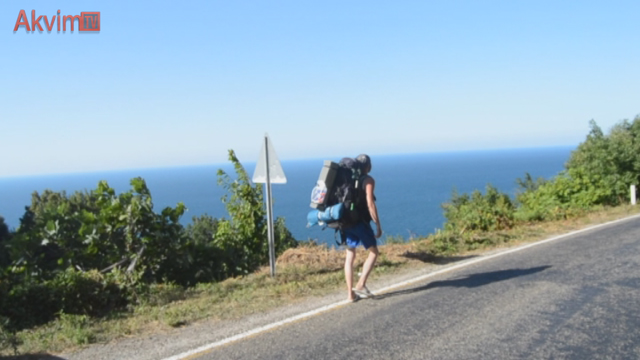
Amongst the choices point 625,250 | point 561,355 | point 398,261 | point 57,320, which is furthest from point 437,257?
point 57,320

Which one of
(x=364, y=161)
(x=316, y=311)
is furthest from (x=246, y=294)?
(x=364, y=161)

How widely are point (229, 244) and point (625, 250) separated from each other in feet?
22.6

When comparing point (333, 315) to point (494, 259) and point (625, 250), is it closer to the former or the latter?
point (494, 259)

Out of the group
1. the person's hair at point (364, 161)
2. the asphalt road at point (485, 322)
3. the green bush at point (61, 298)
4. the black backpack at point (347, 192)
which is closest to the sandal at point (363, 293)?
the asphalt road at point (485, 322)

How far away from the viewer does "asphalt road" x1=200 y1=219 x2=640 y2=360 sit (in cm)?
516

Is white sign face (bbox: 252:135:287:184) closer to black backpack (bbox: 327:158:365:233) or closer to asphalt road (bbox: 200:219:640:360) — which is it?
black backpack (bbox: 327:158:365:233)

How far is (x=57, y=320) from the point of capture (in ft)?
23.3

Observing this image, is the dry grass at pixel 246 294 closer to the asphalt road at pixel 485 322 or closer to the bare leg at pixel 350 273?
the bare leg at pixel 350 273

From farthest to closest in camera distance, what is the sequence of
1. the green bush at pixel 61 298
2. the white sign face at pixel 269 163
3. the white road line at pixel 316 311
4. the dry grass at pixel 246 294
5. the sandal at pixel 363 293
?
the white sign face at pixel 269 163
the green bush at pixel 61 298
the sandal at pixel 363 293
the dry grass at pixel 246 294
the white road line at pixel 316 311

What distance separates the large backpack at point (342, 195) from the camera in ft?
23.3

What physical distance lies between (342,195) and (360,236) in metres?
0.56

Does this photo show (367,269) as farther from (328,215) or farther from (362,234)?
(328,215)

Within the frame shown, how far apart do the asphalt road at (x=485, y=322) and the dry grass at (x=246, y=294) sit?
1087mm

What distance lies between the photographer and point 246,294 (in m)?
7.85
